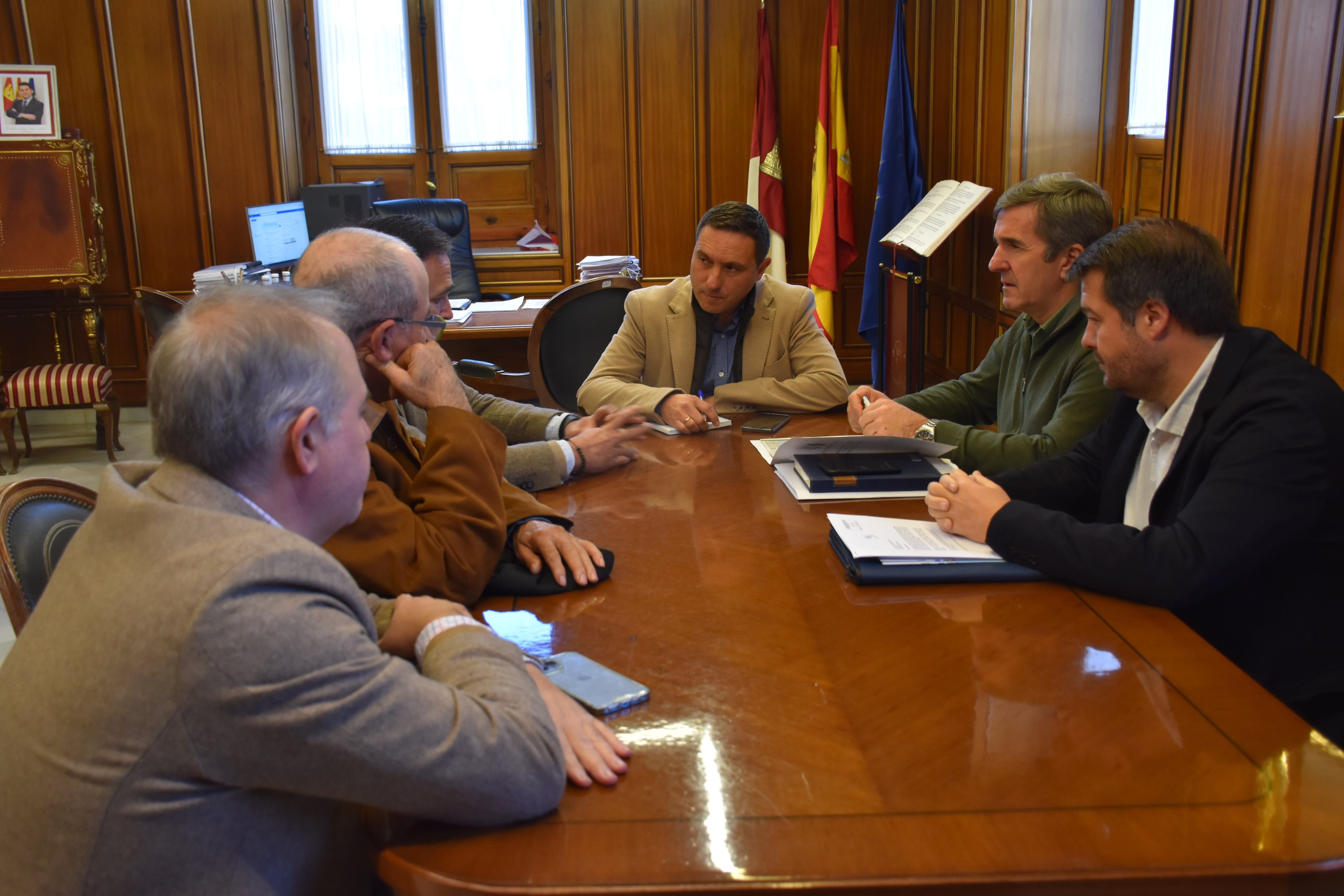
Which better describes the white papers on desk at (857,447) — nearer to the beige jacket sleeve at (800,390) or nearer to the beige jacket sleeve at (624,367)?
the beige jacket sleeve at (800,390)

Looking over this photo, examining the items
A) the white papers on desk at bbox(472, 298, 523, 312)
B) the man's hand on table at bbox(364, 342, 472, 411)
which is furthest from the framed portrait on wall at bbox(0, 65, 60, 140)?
the man's hand on table at bbox(364, 342, 472, 411)

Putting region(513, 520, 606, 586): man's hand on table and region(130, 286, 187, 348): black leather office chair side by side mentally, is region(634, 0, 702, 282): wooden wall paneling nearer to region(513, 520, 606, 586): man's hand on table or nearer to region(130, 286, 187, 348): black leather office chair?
region(130, 286, 187, 348): black leather office chair

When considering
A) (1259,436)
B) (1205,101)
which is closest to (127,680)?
(1259,436)

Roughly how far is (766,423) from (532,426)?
564 millimetres

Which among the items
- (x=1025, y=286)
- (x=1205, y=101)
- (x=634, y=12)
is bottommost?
(x=1025, y=286)

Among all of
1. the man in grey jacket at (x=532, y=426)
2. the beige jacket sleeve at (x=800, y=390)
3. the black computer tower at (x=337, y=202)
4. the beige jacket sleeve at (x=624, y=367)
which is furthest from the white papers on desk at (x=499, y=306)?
the man in grey jacket at (x=532, y=426)

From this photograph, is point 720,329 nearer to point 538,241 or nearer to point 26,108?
point 538,241

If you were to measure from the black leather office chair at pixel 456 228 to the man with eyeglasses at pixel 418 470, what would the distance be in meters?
3.50

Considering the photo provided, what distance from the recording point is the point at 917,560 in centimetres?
151

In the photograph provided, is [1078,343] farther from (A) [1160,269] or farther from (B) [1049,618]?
(B) [1049,618]

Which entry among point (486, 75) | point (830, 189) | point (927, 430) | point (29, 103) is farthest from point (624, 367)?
point (29, 103)

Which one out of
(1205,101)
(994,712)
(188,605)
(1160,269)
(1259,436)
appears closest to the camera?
(188,605)

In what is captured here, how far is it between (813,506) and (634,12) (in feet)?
16.2

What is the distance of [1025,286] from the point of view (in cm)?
239
